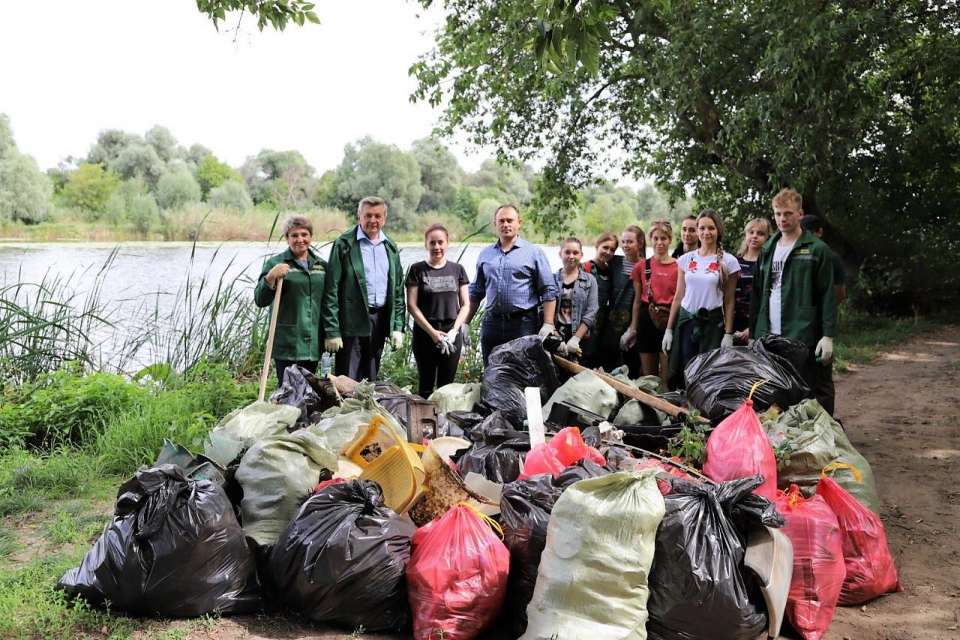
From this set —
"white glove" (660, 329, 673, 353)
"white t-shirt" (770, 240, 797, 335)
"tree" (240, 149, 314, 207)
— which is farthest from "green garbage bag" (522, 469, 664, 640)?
"tree" (240, 149, 314, 207)

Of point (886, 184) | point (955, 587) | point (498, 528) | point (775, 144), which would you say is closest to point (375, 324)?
point (498, 528)

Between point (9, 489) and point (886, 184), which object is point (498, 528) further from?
point (886, 184)

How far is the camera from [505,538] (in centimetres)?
285

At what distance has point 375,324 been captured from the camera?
16.3ft

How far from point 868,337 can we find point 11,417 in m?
9.31

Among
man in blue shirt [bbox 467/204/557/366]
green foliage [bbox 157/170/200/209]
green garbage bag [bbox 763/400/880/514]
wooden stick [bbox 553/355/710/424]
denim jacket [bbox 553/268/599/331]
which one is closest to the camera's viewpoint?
green garbage bag [bbox 763/400/880/514]

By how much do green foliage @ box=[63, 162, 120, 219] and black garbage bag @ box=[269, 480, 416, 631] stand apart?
35713 mm

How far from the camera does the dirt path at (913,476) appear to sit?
2.94 metres

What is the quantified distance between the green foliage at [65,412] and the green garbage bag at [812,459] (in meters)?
3.80

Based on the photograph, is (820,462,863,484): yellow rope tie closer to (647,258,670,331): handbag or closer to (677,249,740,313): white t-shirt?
(677,249,740,313): white t-shirt

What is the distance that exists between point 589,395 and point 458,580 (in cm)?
183

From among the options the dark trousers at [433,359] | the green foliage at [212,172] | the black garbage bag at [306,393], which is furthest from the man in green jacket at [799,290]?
the green foliage at [212,172]

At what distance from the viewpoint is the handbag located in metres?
5.36

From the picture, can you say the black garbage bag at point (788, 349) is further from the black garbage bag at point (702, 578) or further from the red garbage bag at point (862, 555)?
the black garbage bag at point (702, 578)
